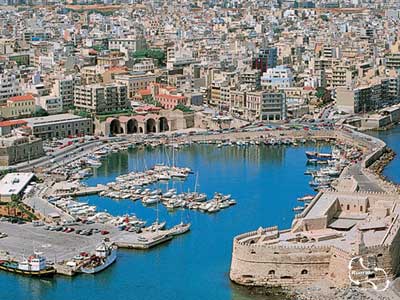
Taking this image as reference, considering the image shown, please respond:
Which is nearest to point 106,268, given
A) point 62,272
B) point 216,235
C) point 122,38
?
point 62,272

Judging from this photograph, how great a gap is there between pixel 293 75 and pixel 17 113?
12.6 meters

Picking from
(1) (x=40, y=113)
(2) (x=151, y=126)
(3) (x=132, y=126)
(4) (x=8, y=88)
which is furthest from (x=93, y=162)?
(4) (x=8, y=88)

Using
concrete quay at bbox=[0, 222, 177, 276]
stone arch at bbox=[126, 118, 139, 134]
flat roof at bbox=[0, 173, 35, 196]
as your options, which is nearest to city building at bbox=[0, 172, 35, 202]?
flat roof at bbox=[0, 173, 35, 196]

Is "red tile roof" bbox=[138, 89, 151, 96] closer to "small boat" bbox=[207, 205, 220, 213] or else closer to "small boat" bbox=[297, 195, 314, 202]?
"small boat" bbox=[297, 195, 314, 202]

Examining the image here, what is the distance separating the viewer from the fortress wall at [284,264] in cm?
1484

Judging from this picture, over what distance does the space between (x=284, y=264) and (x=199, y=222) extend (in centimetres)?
494

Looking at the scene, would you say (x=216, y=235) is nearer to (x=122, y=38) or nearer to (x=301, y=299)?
(x=301, y=299)

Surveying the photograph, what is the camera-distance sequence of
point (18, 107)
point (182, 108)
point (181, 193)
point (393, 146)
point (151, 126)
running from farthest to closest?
point (182, 108), point (151, 126), point (18, 107), point (393, 146), point (181, 193)

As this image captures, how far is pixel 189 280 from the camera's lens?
15742 mm

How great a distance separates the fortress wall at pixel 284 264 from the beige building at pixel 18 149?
1179 centimetres

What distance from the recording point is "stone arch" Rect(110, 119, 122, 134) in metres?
30.8

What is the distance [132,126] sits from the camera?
102ft

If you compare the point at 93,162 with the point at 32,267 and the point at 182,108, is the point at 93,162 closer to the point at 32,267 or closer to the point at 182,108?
the point at 182,108

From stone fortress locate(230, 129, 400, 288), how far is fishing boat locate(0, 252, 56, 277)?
3070 millimetres
